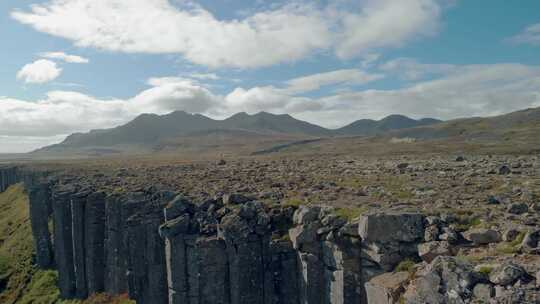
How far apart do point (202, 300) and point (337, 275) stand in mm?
8145

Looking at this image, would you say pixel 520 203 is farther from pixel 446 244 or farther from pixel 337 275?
pixel 337 275

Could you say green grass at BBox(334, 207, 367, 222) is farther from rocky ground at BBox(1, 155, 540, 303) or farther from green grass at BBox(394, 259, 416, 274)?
green grass at BBox(394, 259, 416, 274)

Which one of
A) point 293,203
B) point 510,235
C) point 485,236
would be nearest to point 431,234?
point 485,236

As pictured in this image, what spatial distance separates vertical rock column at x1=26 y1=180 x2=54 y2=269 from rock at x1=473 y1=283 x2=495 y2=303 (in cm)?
A: 4764

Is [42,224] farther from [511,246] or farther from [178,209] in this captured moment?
[511,246]

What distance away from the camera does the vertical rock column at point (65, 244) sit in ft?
131

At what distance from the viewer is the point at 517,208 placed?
1753 cm

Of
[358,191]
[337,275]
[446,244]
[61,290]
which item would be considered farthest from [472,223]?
[61,290]

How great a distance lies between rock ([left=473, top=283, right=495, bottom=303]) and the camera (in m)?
11.1

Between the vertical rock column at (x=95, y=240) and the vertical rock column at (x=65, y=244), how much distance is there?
4446 millimetres

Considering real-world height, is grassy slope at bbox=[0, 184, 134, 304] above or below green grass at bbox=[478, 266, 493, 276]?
below

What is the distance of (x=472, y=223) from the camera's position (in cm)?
1647

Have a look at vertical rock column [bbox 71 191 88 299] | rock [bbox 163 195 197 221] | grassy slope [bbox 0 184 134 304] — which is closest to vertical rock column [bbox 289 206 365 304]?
rock [bbox 163 195 197 221]

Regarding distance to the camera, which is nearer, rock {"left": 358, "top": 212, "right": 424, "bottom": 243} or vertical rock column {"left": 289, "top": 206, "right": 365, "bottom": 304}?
rock {"left": 358, "top": 212, "right": 424, "bottom": 243}
